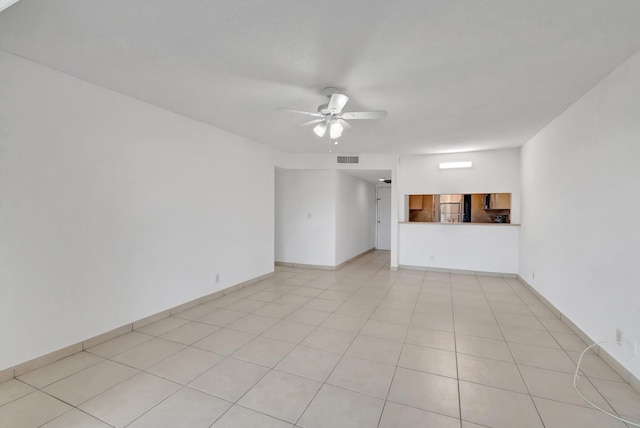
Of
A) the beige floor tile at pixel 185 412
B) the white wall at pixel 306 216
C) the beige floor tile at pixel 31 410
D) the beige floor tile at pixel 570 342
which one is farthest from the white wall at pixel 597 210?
the beige floor tile at pixel 31 410

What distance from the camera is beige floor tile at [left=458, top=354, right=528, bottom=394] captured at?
7.27ft

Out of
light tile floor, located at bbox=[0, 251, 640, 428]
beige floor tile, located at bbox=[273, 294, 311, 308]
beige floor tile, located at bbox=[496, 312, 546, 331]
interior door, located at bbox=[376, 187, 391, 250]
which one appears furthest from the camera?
interior door, located at bbox=[376, 187, 391, 250]

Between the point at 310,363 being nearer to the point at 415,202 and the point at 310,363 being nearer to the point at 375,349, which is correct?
the point at 375,349

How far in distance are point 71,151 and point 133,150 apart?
58cm

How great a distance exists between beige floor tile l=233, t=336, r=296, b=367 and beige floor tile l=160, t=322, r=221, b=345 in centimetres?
57

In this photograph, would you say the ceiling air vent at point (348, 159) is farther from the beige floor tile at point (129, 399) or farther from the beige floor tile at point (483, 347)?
the beige floor tile at point (129, 399)

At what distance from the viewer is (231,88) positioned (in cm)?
285

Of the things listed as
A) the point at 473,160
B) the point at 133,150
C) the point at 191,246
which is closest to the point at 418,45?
the point at 133,150

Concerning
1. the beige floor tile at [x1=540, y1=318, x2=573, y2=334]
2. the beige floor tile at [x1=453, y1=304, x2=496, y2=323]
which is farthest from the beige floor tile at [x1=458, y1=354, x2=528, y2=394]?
the beige floor tile at [x1=540, y1=318, x2=573, y2=334]

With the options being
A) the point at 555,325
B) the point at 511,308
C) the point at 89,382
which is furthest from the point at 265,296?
the point at 555,325

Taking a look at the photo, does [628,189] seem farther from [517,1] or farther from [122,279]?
[122,279]

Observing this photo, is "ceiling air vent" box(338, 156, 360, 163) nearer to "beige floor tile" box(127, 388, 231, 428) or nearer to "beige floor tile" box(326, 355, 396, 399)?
"beige floor tile" box(326, 355, 396, 399)

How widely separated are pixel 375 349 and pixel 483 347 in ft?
3.56

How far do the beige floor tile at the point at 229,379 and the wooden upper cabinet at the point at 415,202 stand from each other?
213 inches
